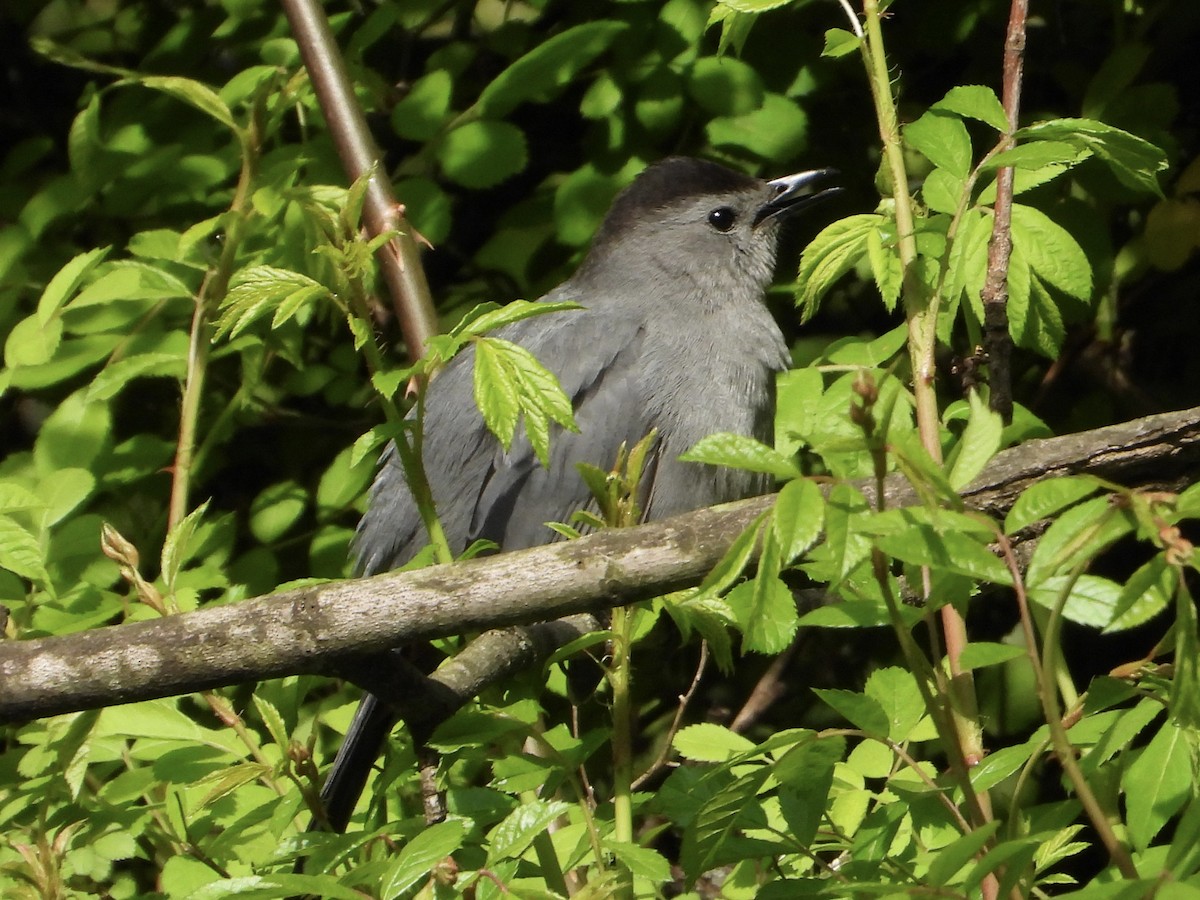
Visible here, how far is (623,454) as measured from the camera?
6.22ft

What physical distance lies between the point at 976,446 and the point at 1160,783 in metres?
0.34

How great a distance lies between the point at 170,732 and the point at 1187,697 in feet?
4.75

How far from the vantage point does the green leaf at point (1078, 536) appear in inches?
39.0

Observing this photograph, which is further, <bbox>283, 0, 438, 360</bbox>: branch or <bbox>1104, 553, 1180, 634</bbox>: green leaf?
<bbox>283, 0, 438, 360</bbox>: branch

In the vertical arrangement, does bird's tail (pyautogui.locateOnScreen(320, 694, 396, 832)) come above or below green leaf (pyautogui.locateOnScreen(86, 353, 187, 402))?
below

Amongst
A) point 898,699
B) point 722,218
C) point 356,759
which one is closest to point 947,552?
point 898,699

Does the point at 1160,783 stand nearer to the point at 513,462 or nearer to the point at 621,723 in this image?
the point at 621,723

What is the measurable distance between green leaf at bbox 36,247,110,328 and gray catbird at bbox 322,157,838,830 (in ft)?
2.73

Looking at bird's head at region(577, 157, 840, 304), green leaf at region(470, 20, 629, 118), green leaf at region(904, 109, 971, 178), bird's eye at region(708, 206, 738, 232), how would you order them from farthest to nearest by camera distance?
bird's eye at region(708, 206, 738, 232) < bird's head at region(577, 157, 840, 304) < green leaf at region(470, 20, 629, 118) < green leaf at region(904, 109, 971, 178)

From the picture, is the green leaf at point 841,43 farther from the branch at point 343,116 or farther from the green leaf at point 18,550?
the branch at point 343,116

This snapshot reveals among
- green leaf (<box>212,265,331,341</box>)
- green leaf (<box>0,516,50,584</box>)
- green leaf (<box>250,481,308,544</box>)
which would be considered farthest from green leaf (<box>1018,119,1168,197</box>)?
green leaf (<box>250,481,308,544</box>)

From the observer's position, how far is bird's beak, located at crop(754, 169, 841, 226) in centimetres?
329

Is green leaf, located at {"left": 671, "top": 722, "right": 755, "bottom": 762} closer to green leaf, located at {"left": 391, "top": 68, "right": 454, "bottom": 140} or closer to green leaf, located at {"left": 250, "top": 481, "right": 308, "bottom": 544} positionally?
green leaf, located at {"left": 250, "top": 481, "right": 308, "bottom": 544}

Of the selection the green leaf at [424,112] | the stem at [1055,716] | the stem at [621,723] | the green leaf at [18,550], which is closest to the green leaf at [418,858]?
the stem at [621,723]
